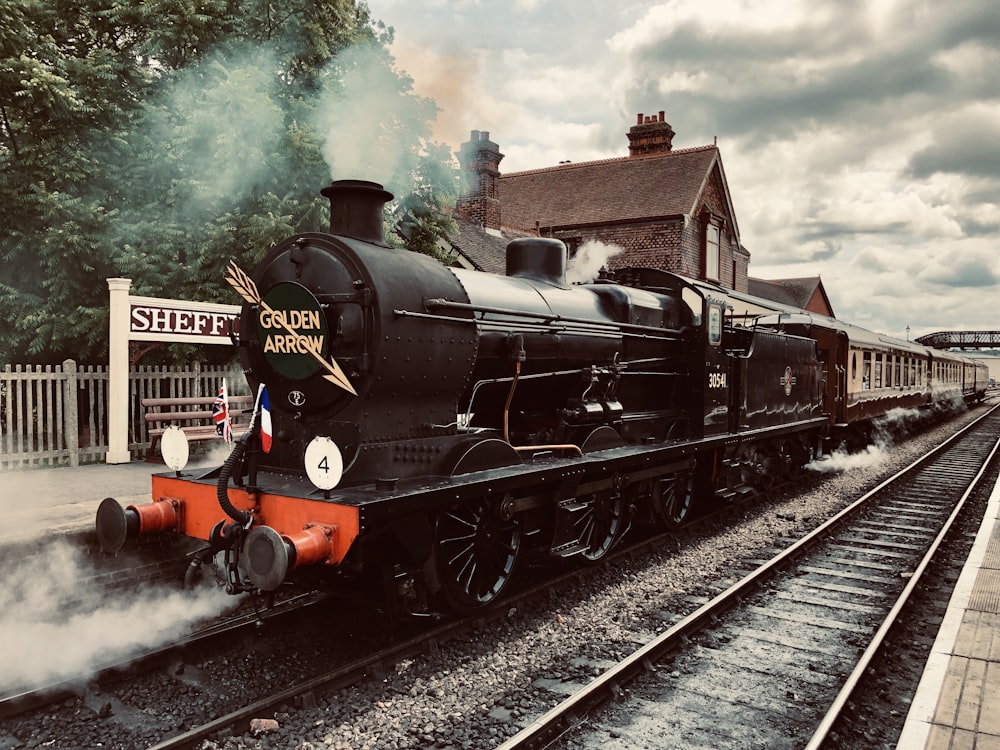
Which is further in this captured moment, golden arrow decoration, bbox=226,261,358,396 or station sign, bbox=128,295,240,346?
station sign, bbox=128,295,240,346

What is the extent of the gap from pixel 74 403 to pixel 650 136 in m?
22.0

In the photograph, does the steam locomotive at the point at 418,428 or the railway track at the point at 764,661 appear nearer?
the railway track at the point at 764,661

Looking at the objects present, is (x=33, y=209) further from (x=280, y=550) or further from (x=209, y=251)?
(x=280, y=550)

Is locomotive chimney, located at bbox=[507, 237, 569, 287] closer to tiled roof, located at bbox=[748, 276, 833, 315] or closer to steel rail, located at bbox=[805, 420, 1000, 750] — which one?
steel rail, located at bbox=[805, 420, 1000, 750]

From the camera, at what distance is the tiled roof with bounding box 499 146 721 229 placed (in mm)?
22828

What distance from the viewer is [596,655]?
466 cm

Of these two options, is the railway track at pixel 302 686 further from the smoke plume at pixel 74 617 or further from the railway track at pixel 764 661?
the smoke plume at pixel 74 617

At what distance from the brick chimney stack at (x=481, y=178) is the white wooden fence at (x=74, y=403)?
41.2 feet

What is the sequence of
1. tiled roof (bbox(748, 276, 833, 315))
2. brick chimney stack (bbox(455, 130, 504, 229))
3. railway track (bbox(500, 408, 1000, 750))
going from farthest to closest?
tiled roof (bbox(748, 276, 833, 315)) < brick chimney stack (bbox(455, 130, 504, 229)) < railway track (bbox(500, 408, 1000, 750))

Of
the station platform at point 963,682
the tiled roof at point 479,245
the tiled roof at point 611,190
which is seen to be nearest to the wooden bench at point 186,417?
the station platform at point 963,682

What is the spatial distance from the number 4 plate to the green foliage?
6.65 metres

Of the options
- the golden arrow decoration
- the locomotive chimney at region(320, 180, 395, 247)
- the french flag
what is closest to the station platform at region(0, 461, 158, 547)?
the french flag

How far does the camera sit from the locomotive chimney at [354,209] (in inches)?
189

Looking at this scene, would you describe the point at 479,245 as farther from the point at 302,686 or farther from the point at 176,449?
the point at 302,686
